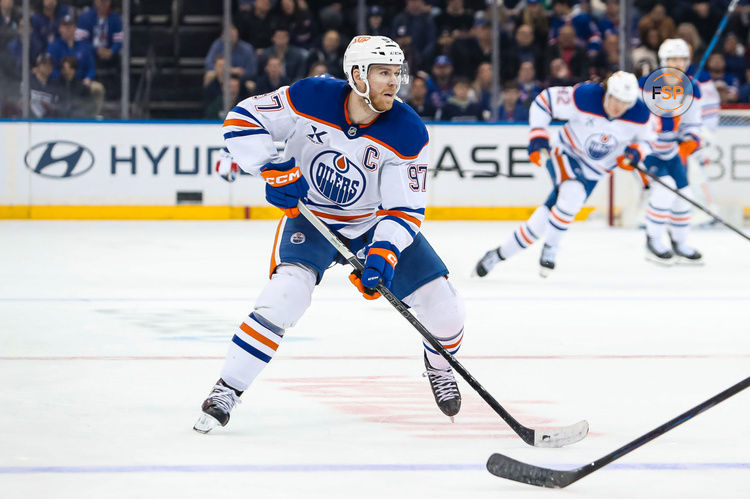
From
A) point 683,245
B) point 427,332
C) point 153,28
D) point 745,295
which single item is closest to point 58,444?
point 427,332

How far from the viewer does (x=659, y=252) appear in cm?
800

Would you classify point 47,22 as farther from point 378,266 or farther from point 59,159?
point 378,266

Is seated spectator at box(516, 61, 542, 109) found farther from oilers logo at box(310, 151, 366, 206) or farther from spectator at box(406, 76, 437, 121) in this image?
oilers logo at box(310, 151, 366, 206)

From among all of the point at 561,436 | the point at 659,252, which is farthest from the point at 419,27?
the point at 561,436

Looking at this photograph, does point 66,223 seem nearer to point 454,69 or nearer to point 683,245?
point 454,69

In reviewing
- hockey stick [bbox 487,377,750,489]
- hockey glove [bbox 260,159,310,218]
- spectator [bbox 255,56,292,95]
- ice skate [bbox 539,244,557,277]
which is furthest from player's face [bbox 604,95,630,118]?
hockey stick [bbox 487,377,750,489]

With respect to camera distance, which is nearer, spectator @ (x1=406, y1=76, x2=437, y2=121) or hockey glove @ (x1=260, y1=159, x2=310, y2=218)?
hockey glove @ (x1=260, y1=159, x2=310, y2=218)

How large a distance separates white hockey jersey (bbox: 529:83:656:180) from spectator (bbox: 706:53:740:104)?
406 centimetres

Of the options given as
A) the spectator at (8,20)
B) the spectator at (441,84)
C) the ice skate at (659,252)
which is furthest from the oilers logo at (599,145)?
the spectator at (8,20)

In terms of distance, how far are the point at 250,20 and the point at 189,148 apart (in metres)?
1.23

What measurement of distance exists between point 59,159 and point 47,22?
106cm

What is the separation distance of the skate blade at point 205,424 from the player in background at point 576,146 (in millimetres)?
3845

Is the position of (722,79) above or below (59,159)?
above

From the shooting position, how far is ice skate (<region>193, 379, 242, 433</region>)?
3342 mm
